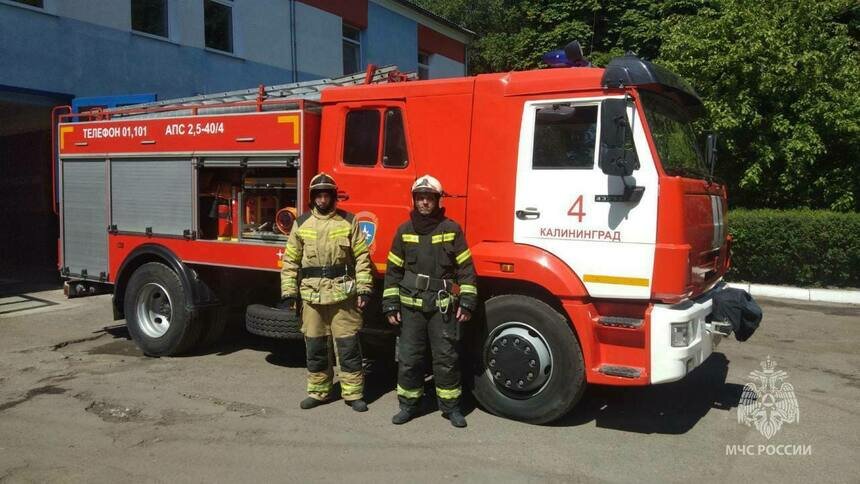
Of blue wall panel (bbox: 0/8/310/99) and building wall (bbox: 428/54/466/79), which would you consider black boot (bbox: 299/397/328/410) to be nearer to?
blue wall panel (bbox: 0/8/310/99)

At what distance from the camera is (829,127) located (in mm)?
11133

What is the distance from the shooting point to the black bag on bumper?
4.96 meters

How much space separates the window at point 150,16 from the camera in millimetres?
12422

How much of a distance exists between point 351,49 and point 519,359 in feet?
51.9

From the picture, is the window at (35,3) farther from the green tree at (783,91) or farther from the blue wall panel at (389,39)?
the green tree at (783,91)

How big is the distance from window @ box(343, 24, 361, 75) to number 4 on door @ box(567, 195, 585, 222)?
591 inches

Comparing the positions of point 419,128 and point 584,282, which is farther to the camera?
point 419,128

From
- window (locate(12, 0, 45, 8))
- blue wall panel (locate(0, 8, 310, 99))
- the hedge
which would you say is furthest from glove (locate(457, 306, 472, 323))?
→ window (locate(12, 0, 45, 8))

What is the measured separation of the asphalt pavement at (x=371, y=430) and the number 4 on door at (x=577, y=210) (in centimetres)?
157

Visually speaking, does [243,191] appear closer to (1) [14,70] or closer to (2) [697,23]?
(1) [14,70]

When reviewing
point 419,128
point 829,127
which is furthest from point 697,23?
point 419,128

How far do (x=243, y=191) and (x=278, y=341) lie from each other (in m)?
2.07

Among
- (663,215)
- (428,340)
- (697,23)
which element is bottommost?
(428,340)

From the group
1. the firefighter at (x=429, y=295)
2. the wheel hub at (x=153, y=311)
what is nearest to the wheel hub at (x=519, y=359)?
the firefighter at (x=429, y=295)
